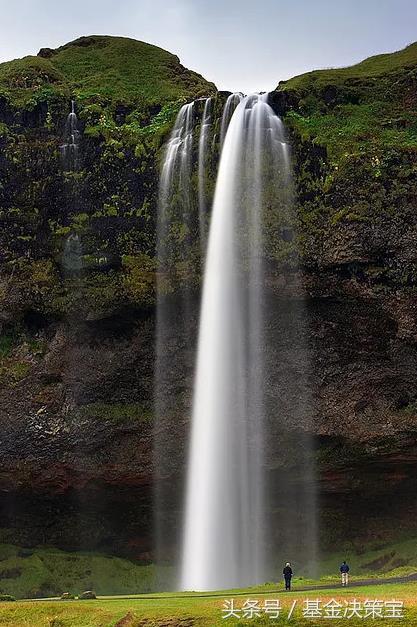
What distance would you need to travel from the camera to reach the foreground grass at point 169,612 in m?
14.7

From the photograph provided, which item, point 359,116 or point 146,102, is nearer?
point 359,116

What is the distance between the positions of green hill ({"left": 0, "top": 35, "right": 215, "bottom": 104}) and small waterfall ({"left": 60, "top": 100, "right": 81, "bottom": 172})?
1.82m

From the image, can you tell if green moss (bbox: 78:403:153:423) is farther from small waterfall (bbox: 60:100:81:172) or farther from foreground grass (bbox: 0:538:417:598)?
small waterfall (bbox: 60:100:81:172)

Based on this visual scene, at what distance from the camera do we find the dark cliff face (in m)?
29.2

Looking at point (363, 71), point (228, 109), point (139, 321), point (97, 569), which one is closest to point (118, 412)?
point (139, 321)

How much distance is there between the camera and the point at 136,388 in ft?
103

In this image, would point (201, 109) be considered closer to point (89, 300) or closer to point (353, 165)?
point (353, 165)

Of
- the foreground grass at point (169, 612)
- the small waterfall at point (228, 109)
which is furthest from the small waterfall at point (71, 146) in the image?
the foreground grass at point (169, 612)

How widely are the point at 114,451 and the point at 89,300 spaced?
20.8ft

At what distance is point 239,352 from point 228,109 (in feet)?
33.1

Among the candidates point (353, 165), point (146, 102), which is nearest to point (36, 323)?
point (146, 102)

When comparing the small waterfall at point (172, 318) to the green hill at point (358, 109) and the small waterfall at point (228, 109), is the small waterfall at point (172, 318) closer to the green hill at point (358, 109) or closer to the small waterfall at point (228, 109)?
the small waterfall at point (228, 109)

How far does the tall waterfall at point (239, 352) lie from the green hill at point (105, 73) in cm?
600

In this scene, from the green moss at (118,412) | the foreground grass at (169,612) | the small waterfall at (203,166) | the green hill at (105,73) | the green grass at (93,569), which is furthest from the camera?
the green hill at (105,73)
